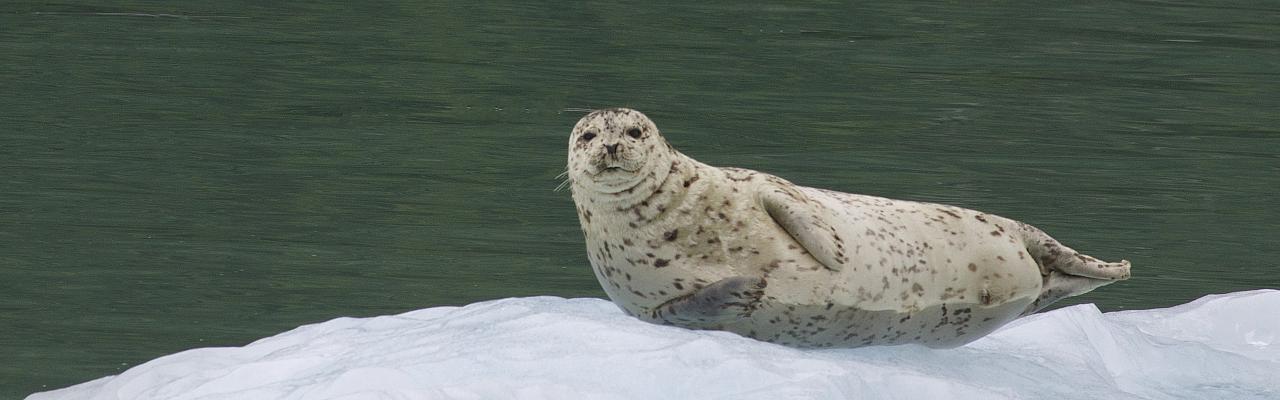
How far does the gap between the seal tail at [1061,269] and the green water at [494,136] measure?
174cm

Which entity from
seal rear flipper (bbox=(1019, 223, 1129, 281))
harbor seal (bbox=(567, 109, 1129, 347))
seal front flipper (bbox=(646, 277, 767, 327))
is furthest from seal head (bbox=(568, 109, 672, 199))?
seal rear flipper (bbox=(1019, 223, 1129, 281))

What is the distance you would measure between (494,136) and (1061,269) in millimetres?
5878

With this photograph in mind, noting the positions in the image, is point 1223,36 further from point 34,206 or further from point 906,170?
point 34,206

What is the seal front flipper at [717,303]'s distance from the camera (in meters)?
6.31

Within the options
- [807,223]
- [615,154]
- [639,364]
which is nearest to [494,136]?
[807,223]

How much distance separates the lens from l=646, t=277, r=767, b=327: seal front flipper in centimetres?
631

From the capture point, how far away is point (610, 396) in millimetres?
5691

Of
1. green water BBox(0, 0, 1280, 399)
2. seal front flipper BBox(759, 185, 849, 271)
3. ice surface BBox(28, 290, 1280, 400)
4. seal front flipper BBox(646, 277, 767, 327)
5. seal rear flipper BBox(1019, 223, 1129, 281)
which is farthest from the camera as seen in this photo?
green water BBox(0, 0, 1280, 399)

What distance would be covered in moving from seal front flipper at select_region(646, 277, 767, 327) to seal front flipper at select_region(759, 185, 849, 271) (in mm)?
210

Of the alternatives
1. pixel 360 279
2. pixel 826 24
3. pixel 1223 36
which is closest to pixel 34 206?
pixel 360 279

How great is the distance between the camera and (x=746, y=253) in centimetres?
647

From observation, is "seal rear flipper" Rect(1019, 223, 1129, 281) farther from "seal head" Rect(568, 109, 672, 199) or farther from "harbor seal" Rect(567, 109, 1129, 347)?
"seal head" Rect(568, 109, 672, 199)

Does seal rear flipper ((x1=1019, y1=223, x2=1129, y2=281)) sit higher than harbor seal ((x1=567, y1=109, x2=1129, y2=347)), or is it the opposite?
harbor seal ((x1=567, y1=109, x2=1129, y2=347))

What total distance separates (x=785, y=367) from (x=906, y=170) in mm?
6116
